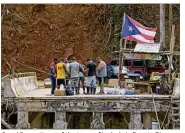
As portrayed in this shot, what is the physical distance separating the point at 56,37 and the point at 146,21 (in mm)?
4673

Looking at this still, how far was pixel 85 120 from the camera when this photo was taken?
53.7 feet

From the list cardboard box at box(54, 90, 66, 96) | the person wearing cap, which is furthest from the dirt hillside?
cardboard box at box(54, 90, 66, 96)

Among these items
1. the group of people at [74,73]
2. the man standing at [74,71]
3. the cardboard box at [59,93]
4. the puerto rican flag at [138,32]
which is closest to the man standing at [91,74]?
the group of people at [74,73]

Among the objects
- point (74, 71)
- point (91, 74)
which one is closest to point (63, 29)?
point (74, 71)

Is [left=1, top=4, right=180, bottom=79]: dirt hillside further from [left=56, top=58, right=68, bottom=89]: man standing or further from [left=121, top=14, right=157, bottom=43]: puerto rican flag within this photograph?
[left=56, top=58, right=68, bottom=89]: man standing

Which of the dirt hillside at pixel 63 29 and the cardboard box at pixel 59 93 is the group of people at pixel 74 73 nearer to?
the cardboard box at pixel 59 93

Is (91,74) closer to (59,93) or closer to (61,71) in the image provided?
(61,71)

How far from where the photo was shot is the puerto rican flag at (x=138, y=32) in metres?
14.8

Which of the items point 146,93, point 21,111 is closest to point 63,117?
point 21,111

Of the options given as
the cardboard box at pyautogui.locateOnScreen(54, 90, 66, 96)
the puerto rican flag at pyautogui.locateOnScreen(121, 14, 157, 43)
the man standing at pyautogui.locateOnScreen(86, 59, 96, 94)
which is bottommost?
the cardboard box at pyautogui.locateOnScreen(54, 90, 66, 96)

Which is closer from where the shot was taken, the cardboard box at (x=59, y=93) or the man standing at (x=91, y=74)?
the cardboard box at (x=59, y=93)

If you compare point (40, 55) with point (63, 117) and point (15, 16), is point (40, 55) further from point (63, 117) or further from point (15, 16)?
point (63, 117)

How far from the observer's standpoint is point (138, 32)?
49.2 feet

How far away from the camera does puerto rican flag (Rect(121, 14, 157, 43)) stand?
48.6 feet
